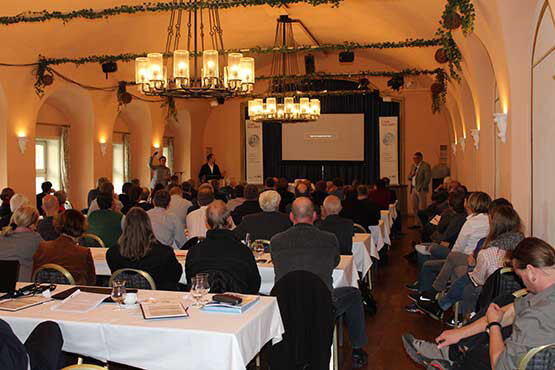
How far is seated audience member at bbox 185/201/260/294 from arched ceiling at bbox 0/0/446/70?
496cm

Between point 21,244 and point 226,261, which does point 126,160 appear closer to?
point 21,244

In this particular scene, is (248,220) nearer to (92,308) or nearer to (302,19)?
(92,308)

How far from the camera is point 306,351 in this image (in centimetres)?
420

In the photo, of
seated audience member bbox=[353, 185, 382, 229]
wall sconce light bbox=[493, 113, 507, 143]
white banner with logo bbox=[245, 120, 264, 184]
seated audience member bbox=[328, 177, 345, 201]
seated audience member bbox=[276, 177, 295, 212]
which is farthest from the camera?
white banner with logo bbox=[245, 120, 264, 184]

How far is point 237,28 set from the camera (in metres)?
14.9

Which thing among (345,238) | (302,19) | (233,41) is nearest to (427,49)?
(302,19)

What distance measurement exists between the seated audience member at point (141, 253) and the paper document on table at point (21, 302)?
786mm

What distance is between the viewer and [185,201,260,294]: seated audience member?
454cm

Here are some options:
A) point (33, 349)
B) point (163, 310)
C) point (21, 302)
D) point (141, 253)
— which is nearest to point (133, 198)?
point (141, 253)

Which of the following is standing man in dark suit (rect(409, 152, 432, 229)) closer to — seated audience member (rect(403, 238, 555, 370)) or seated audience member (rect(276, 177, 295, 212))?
seated audience member (rect(276, 177, 295, 212))

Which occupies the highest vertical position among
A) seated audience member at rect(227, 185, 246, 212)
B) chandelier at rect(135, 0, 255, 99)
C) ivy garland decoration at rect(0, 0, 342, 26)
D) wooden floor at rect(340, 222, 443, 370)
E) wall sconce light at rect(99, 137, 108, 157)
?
ivy garland decoration at rect(0, 0, 342, 26)

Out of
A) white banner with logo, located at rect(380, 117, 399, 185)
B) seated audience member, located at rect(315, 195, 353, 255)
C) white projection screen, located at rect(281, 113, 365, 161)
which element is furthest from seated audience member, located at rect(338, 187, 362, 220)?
A: white projection screen, located at rect(281, 113, 365, 161)

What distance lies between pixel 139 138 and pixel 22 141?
570 cm

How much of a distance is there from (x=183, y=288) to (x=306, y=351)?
1.76m
